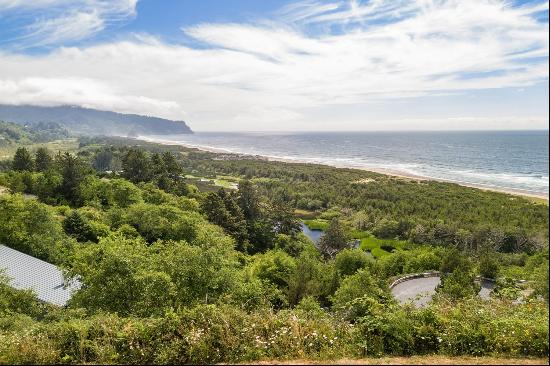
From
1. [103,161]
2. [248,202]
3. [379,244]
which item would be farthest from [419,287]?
[103,161]

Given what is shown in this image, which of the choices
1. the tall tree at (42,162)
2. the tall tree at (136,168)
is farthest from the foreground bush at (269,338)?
the tall tree at (42,162)

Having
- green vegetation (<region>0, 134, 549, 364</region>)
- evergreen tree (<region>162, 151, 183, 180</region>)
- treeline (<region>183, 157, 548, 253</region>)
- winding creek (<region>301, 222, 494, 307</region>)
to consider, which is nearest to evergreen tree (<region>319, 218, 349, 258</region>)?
green vegetation (<region>0, 134, 549, 364</region>)

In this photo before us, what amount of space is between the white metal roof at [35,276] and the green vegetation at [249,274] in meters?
1.55

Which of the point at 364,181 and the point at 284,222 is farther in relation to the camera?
the point at 364,181

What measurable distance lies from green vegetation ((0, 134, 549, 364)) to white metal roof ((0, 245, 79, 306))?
1547 millimetres

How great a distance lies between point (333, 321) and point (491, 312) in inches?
157

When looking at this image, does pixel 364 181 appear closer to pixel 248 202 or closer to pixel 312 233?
pixel 312 233

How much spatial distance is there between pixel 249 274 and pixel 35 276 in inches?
587

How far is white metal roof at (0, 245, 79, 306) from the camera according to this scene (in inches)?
786

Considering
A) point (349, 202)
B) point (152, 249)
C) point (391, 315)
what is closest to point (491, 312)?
point (391, 315)

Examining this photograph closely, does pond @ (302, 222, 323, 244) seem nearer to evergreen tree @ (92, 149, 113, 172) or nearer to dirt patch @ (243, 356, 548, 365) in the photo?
dirt patch @ (243, 356, 548, 365)

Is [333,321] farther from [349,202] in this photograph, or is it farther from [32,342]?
[349,202]

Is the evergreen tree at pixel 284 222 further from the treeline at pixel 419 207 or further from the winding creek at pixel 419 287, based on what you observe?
the winding creek at pixel 419 287

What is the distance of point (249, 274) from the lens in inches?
1206
